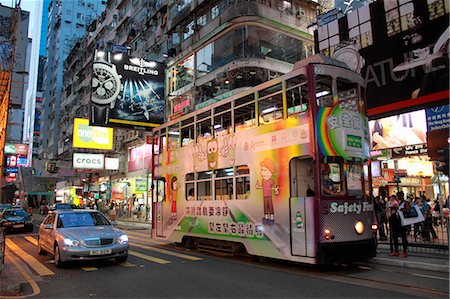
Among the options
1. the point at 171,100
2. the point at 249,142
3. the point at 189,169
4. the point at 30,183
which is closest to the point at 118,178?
the point at 171,100

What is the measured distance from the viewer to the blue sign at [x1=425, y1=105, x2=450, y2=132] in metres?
13.8

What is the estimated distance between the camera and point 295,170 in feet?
30.0

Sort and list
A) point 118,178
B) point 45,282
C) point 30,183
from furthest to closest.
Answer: point 30,183 → point 118,178 → point 45,282

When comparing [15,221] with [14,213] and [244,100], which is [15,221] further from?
[244,100]

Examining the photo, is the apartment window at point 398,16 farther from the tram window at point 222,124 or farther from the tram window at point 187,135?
the tram window at point 187,135

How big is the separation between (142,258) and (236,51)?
1588 cm

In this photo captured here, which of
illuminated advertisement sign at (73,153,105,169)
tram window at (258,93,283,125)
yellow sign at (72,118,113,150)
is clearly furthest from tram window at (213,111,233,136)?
illuminated advertisement sign at (73,153,105,169)

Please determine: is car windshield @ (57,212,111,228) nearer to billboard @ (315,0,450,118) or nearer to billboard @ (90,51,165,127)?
→ billboard @ (315,0,450,118)

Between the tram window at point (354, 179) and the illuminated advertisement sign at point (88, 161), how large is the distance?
110 ft

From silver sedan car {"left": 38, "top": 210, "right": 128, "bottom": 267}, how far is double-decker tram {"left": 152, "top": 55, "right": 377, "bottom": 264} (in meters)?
2.87

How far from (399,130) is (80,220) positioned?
42.2 feet

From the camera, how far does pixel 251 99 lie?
10.4 m

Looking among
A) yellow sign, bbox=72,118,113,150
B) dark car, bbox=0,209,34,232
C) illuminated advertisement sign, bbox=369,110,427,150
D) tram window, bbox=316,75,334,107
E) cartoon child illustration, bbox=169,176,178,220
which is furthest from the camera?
yellow sign, bbox=72,118,113,150

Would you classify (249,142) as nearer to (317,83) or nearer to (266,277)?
(317,83)
